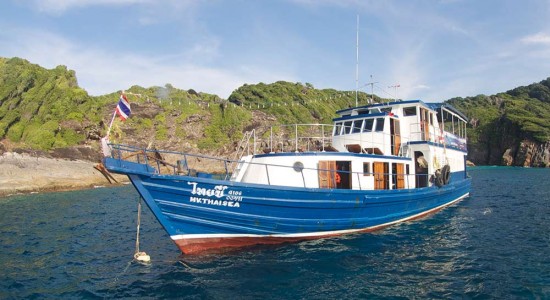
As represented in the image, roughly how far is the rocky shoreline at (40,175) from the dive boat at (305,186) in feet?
85.7

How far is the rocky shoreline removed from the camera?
3256 centimetres

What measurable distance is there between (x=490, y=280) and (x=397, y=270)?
7.17 ft

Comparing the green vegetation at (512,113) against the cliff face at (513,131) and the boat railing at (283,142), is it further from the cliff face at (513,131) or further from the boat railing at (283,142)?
the boat railing at (283,142)

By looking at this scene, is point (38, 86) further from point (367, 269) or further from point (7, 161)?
point (367, 269)

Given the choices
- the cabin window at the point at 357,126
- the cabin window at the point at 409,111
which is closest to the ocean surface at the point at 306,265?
the cabin window at the point at 357,126

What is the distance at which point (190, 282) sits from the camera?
8.57 meters

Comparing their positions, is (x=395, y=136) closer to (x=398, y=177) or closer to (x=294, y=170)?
(x=398, y=177)

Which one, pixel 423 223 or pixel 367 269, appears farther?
pixel 423 223

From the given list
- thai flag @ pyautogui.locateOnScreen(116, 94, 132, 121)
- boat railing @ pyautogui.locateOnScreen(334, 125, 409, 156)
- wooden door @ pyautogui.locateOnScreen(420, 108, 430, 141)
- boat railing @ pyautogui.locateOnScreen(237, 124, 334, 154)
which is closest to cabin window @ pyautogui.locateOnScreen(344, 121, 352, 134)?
boat railing @ pyautogui.locateOnScreen(334, 125, 409, 156)

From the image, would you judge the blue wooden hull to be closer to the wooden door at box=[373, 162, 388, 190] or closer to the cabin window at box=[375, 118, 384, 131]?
the wooden door at box=[373, 162, 388, 190]

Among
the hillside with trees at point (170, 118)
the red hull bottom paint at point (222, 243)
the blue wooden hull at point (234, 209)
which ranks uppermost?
the hillside with trees at point (170, 118)

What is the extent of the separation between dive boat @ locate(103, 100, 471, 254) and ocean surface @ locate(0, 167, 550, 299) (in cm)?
66

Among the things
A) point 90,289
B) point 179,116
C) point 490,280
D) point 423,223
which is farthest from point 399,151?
point 179,116

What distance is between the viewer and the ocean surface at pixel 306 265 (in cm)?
805
